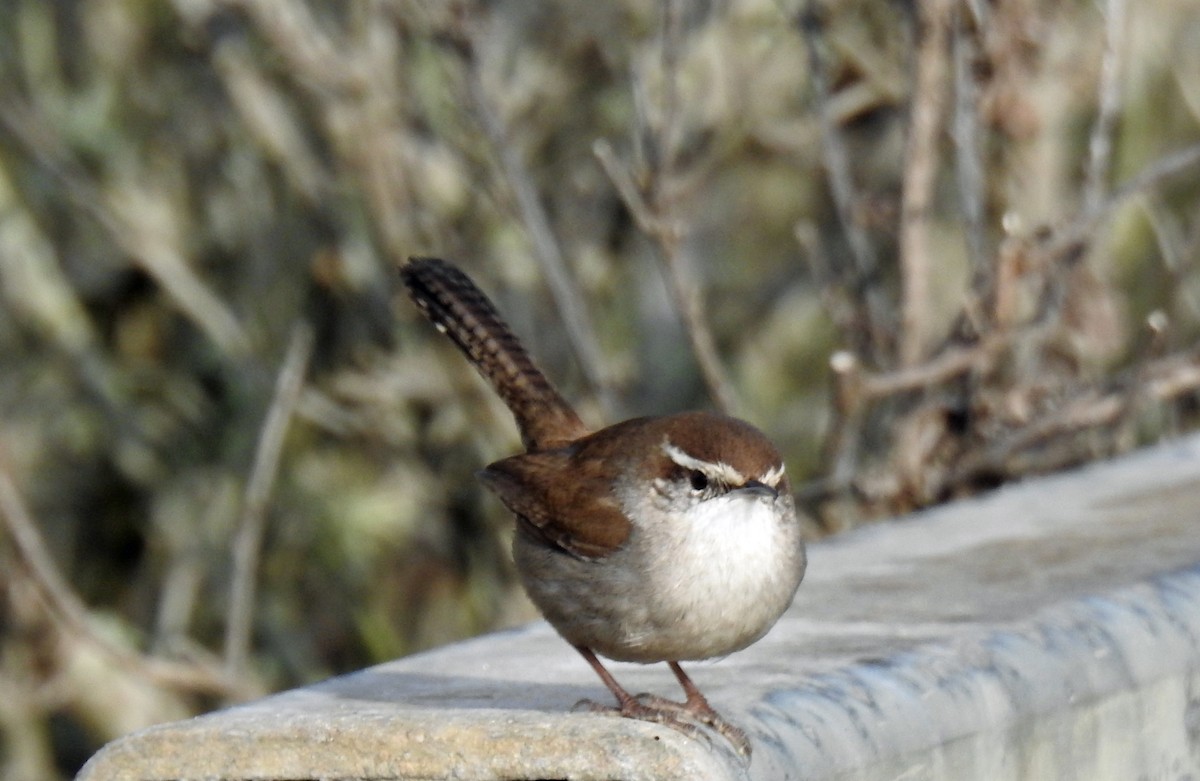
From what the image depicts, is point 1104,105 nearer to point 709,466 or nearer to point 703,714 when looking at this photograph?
point 709,466

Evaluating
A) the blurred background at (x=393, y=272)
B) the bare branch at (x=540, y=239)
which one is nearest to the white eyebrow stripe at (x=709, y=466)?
the bare branch at (x=540, y=239)

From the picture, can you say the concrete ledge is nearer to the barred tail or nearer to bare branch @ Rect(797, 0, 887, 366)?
the barred tail

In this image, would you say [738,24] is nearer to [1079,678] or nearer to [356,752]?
[1079,678]

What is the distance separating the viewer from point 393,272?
6.32m

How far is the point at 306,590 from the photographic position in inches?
272

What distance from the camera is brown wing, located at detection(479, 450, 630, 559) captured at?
3.10 metres

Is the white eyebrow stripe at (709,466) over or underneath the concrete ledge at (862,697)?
over

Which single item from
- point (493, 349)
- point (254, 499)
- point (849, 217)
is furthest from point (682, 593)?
point (849, 217)

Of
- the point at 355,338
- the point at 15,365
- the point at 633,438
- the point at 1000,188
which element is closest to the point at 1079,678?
the point at 633,438

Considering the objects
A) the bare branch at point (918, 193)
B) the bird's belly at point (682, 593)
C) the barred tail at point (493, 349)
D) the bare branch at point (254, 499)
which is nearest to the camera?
the bird's belly at point (682, 593)

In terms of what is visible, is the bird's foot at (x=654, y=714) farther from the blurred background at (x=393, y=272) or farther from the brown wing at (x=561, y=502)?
the blurred background at (x=393, y=272)

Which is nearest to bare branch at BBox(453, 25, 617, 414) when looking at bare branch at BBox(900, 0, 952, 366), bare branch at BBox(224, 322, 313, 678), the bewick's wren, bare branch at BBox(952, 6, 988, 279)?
bare branch at BBox(224, 322, 313, 678)

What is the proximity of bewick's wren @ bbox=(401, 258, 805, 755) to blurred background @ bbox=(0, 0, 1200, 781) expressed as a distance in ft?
7.90

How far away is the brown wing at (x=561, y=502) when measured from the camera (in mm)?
3104
